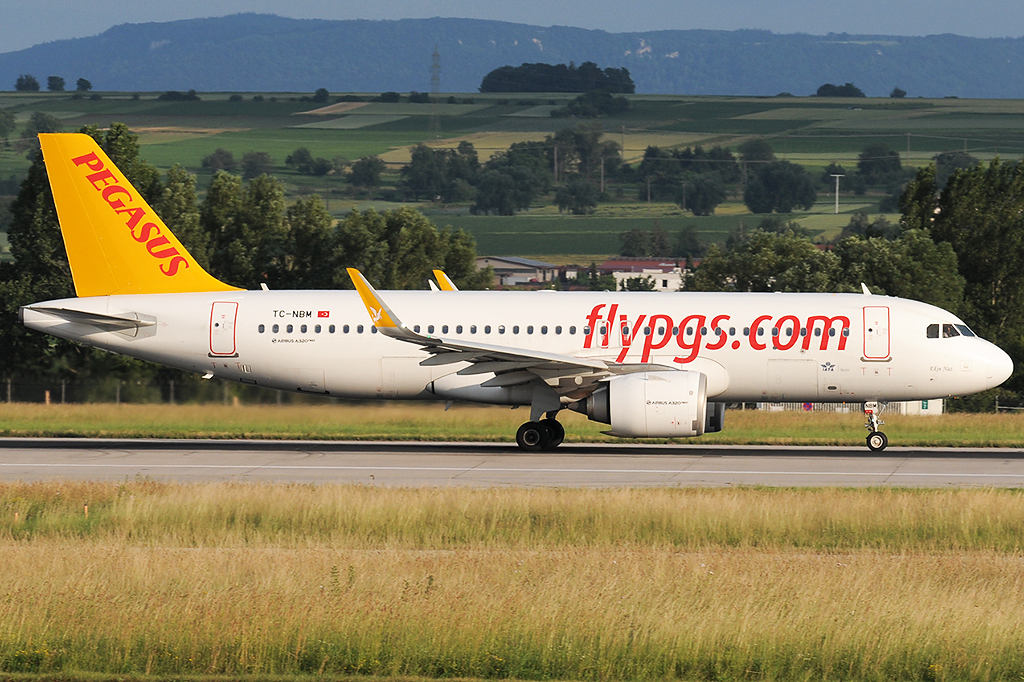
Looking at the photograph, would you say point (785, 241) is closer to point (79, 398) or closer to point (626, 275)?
point (79, 398)

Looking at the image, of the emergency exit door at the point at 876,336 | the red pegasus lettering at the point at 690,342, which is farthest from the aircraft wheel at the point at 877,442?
the red pegasus lettering at the point at 690,342

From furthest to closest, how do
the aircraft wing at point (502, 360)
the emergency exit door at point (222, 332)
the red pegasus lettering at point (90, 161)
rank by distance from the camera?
the red pegasus lettering at point (90, 161)
the emergency exit door at point (222, 332)
the aircraft wing at point (502, 360)

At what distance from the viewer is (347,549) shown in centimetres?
1574

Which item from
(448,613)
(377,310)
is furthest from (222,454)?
(448,613)

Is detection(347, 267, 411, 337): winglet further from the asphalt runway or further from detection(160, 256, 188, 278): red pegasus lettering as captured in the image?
detection(160, 256, 188, 278): red pegasus lettering

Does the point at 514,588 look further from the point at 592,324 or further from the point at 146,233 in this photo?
the point at 146,233

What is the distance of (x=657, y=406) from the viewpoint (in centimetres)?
2670

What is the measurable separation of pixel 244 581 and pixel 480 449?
1666 cm

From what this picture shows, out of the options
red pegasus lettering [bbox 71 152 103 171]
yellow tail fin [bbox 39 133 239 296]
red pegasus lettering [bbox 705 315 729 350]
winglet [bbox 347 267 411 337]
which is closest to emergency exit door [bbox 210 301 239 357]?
yellow tail fin [bbox 39 133 239 296]

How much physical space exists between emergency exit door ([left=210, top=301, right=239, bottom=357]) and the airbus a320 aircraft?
3cm

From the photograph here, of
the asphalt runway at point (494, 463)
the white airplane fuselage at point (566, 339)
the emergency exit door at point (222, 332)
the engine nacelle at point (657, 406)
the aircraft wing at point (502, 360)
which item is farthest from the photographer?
the emergency exit door at point (222, 332)

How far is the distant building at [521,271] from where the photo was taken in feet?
474

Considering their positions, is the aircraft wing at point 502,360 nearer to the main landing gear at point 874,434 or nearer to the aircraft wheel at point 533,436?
the aircraft wheel at point 533,436

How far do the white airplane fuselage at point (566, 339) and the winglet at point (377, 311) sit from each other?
212 centimetres
